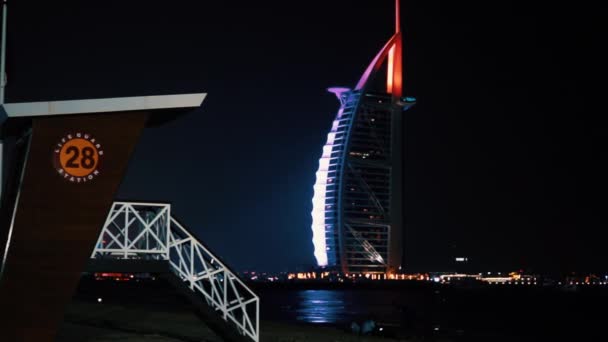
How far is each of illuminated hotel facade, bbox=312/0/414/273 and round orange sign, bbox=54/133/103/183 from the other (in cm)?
10820

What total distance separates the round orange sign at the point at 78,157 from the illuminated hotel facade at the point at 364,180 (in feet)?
355

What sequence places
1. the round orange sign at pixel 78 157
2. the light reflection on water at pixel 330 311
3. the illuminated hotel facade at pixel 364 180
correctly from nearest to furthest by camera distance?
the round orange sign at pixel 78 157 → the light reflection on water at pixel 330 311 → the illuminated hotel facade at pixel 364 180

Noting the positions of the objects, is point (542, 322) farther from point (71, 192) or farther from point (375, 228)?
point (375, 228)

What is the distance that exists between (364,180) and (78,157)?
4801 inches

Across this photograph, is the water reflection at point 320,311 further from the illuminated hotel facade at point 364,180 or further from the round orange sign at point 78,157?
the illuminated hotel facade at point 364,180

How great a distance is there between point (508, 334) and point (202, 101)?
3023 cm

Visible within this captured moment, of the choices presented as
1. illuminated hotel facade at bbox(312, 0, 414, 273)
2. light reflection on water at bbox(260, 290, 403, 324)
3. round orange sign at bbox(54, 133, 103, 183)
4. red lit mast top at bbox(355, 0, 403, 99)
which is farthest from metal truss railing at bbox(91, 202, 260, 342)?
red lit mast top at bbox(355, 0, 403, 99)

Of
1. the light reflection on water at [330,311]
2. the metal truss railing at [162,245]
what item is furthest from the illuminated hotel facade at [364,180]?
the metal truss railing at [162,245]

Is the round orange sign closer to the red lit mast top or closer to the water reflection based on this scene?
the water reflection

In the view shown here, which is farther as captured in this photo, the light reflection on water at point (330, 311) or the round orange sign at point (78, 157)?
the light reflection on water at point (330, 311)

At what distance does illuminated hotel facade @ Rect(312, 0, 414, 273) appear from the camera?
4882 inches

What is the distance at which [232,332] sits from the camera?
15562mm

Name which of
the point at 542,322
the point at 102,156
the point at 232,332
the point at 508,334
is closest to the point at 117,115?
the point at 102,156

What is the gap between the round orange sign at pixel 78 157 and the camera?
41.9ft
